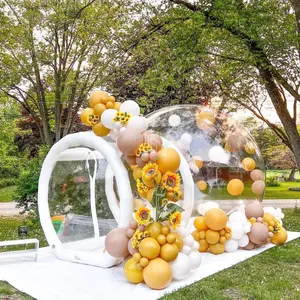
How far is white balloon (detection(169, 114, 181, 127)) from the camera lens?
6.51 m

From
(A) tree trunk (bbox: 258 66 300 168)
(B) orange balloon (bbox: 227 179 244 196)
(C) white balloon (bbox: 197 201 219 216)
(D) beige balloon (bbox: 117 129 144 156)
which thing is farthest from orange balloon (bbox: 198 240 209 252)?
(A) tree trunk (bbox: 258 66 300 168)

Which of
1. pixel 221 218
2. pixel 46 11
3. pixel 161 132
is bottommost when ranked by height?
pixel 221 218

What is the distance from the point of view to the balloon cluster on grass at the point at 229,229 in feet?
20.3

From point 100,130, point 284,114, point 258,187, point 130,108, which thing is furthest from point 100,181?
point 284,114

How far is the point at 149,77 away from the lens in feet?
32.5

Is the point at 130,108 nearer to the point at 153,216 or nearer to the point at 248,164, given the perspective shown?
the point at 153,216

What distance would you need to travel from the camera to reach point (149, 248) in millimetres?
4621

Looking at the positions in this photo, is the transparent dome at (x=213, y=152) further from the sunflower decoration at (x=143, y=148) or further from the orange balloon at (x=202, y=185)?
the sunflower decoration at (x=143, y=148)

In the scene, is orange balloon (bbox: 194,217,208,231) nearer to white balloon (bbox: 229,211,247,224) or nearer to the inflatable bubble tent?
the inflatable bubble tent

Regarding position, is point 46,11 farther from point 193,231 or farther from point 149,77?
point 193,231

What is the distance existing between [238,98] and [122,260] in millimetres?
8106

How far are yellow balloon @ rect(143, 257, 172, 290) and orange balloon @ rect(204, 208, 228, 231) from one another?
1699 millimetres

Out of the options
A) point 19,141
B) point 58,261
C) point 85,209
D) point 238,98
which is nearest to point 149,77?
point 238,98

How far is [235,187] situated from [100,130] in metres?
2.60
